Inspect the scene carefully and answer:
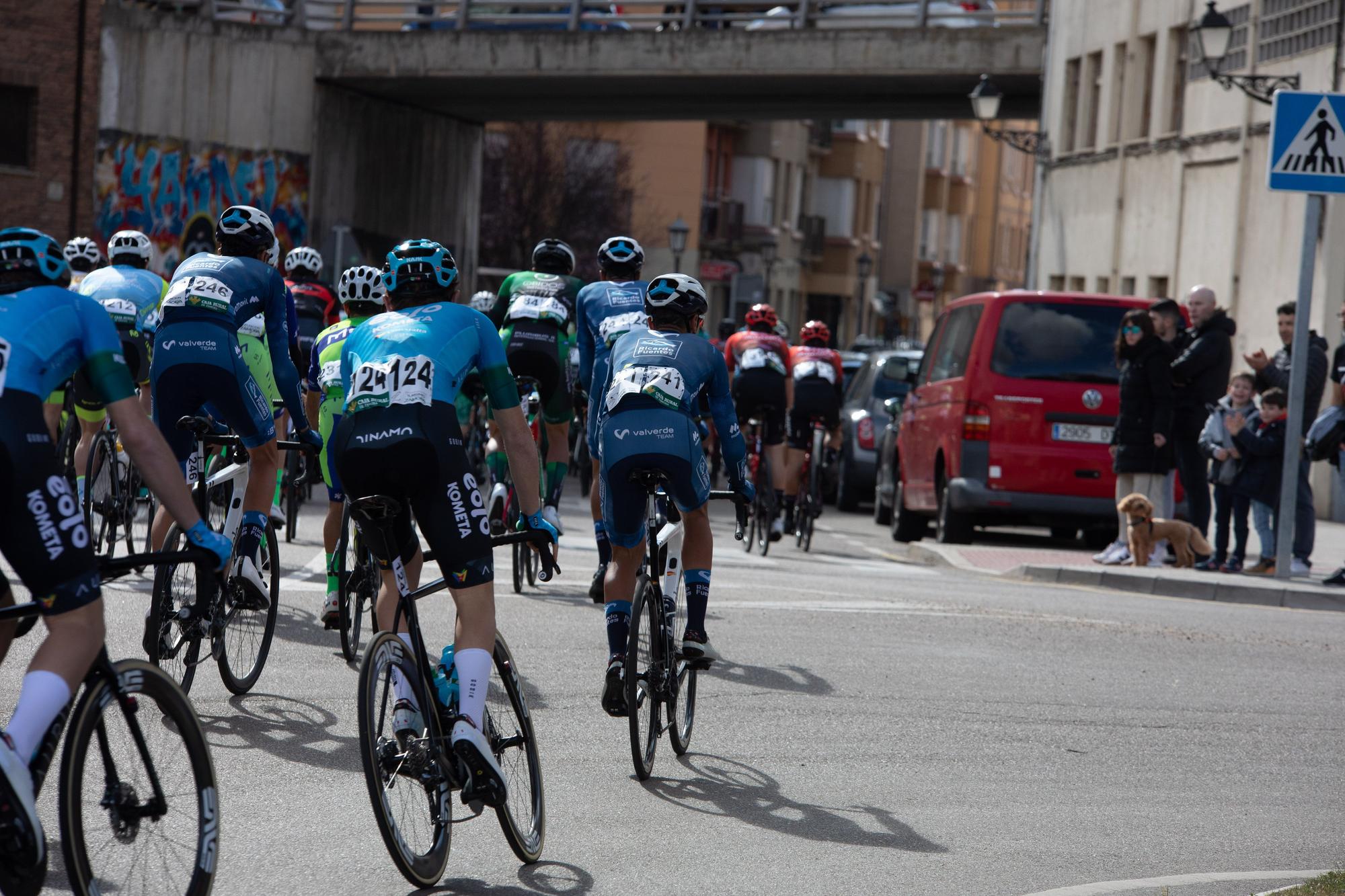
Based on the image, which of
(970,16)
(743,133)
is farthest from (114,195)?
(743,133)

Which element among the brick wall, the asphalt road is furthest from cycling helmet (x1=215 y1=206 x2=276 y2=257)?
the brick wall

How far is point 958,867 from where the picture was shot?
639 cm

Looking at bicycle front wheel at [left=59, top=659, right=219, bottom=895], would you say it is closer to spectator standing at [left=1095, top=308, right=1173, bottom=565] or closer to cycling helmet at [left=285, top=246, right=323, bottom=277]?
cycling helmet at [left=285, top=246, right=323, bottom=277]

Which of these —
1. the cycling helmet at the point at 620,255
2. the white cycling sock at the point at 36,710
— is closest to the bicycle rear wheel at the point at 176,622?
the white cycling sock at the point at 36,710

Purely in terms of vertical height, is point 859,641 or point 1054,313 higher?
point 1054,313

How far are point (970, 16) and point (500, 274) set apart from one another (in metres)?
16.9

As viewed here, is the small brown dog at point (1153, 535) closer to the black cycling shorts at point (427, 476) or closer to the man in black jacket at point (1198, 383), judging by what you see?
the man in black jacket at point (1198, 383)

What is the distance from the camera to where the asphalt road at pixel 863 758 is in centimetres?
629

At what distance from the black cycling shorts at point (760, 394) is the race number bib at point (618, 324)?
16.3 feet

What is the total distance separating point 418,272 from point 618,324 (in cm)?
487

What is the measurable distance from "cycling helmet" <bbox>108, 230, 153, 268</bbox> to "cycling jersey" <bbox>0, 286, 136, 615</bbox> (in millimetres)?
7202

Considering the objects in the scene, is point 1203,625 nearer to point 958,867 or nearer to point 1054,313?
point 1054,313

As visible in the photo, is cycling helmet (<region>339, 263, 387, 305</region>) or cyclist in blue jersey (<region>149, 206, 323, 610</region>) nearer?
cyclist in blue jersey (<region>149, 206, 323, 610</region>)

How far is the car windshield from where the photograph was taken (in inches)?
682
